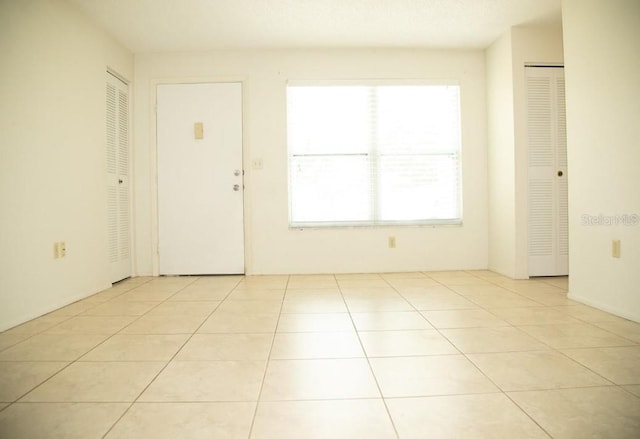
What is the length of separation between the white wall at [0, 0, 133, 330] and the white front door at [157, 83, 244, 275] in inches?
26.3

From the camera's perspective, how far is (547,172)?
354 centimetres

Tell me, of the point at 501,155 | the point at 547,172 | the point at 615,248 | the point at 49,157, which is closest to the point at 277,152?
the point at 49,157

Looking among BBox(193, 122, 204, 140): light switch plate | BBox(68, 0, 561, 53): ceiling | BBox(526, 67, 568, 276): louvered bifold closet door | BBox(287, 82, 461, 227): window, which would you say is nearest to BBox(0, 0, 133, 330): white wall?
BBox(68, 0, 561, 53): ceiling

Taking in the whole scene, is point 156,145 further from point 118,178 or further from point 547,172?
point 547,172

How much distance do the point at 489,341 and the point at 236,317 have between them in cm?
149

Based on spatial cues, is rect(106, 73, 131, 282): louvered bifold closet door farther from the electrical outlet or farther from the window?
the electrical outlet

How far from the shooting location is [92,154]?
3133 millimetres

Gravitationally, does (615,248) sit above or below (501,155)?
below

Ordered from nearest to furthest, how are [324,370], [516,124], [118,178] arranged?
[324,370], [516,124], [118,178]

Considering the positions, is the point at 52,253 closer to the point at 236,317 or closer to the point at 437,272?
the point at 236,317

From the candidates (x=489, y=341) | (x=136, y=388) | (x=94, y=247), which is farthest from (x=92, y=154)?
(x=489, y=341)

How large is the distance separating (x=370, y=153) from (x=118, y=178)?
8.52ft

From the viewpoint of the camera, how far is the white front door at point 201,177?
12.7 ft

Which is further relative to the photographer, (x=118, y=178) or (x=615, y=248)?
(x=118, y=178)
